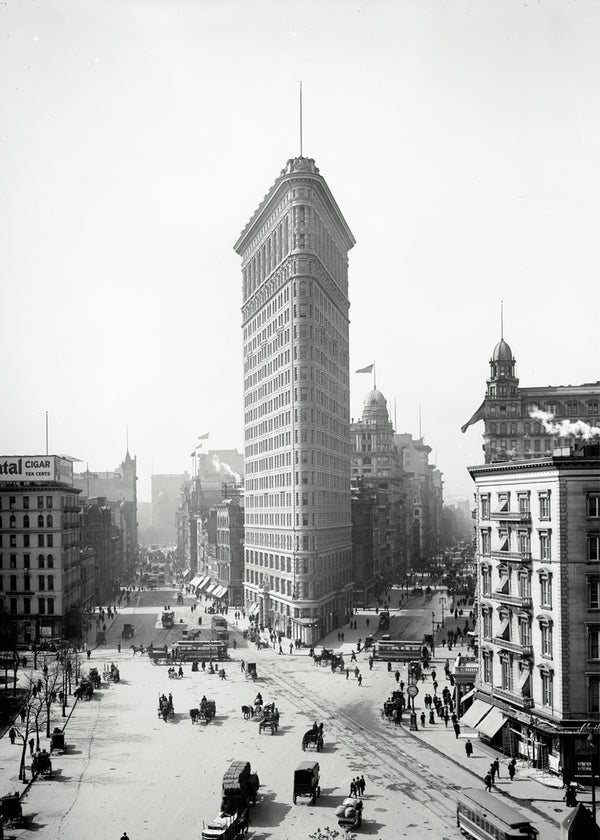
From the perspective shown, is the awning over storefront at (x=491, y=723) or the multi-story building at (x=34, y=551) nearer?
the awning over storefront at (x=491, y=723)

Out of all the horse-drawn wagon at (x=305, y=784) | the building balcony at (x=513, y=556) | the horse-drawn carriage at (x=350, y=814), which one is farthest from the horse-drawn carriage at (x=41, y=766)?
the building balcony at (x=513, y=556)

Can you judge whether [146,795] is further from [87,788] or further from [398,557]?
[398,557]

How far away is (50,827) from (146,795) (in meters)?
5.55

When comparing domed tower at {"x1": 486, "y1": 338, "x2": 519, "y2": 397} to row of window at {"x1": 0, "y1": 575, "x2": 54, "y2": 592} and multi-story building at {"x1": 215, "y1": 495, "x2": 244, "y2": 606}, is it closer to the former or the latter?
multi-story building at {"x1": 215, "y1": 495, "x2": 244, "y2": 606}

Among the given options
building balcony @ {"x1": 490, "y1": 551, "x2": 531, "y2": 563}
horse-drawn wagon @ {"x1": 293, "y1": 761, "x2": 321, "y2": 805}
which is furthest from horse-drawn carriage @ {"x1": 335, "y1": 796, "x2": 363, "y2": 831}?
building balcony @ {"x1": 490, "y1": 551, "x2": 531, "y2": 563}

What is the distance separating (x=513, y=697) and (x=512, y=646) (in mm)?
2897

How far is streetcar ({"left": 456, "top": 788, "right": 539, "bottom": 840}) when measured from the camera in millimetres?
32969

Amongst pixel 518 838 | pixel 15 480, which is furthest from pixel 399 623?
pixel 518 838

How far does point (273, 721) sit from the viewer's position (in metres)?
55.1

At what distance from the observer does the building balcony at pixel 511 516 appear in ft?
166

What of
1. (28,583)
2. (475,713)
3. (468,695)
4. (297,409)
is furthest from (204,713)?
(297,409)

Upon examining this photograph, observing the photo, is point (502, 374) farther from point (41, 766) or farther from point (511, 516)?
point (41, 766)

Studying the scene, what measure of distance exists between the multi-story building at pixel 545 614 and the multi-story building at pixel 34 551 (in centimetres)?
5682

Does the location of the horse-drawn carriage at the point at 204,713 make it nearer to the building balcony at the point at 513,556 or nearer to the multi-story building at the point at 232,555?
the building balcony at the point at 513,556
